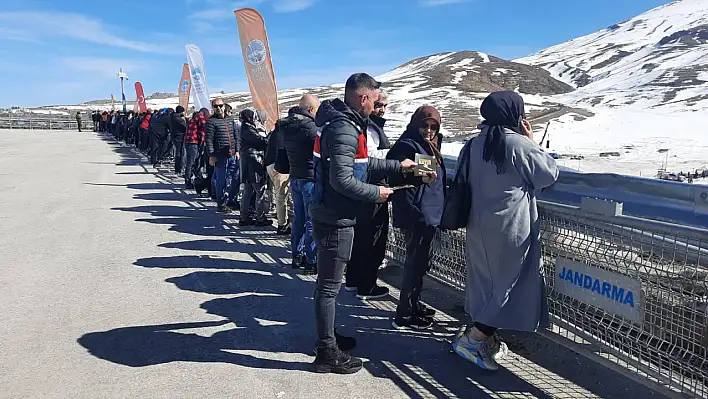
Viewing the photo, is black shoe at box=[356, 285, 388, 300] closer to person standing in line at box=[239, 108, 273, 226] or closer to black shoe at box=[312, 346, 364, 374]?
black shoe at box=[312, 346, 364, 374]

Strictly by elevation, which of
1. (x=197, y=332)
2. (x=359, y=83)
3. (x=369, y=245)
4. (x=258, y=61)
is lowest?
(x=197, y=332)

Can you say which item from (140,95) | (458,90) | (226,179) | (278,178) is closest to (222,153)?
(226,179)

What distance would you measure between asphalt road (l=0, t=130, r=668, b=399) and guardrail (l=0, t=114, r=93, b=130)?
44.6 m

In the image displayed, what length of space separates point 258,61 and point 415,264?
6176mm

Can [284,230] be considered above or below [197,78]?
below

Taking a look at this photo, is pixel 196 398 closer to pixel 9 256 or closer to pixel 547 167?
pixel 547 167

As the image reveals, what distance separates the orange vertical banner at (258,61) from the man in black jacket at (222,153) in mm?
637

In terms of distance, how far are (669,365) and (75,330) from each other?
418cm

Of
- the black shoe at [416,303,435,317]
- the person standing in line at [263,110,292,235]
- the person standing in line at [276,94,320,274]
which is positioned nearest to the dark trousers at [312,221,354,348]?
the black shoe at [416,303,435,317]

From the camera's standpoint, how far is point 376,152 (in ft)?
16.6

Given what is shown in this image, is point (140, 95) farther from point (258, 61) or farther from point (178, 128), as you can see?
point (258, 61)

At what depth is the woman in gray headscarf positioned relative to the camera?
3480mm

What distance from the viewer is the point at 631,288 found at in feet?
10.4

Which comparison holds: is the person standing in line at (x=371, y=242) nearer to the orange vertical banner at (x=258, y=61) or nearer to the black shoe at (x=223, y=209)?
the orange vertical banner at (x=258, y=61)
